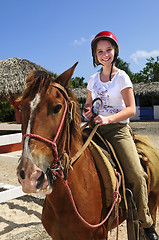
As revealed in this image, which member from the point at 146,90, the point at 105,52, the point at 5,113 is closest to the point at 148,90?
the point at 146,90

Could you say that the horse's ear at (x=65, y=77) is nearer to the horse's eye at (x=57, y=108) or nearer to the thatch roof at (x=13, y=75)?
the horse's eye at (x=57, y=108)

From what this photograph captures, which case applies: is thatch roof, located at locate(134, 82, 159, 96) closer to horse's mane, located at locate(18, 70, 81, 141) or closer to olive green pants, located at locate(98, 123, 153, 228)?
olive green pants, located at locate(98, 123, 153, 228)

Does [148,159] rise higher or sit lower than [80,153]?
lower

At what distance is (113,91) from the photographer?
225 centimetres

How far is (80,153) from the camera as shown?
5.99ft

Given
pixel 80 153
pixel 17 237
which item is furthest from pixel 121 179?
pixel 17 237

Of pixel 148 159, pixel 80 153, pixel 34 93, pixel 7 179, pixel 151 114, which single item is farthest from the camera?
pixel 151 114

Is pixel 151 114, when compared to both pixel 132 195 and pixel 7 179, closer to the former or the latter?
pixel 7 179

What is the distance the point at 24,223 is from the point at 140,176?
2803mm

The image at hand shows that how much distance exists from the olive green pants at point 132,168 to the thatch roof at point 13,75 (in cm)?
836

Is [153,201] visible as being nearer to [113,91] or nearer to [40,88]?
[113,91]

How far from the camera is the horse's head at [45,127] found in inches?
54.5

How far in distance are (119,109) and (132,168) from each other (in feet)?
2.13

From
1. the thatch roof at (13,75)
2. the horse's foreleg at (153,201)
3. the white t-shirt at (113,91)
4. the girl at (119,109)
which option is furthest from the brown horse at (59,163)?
the thatch roof at (13,75)
